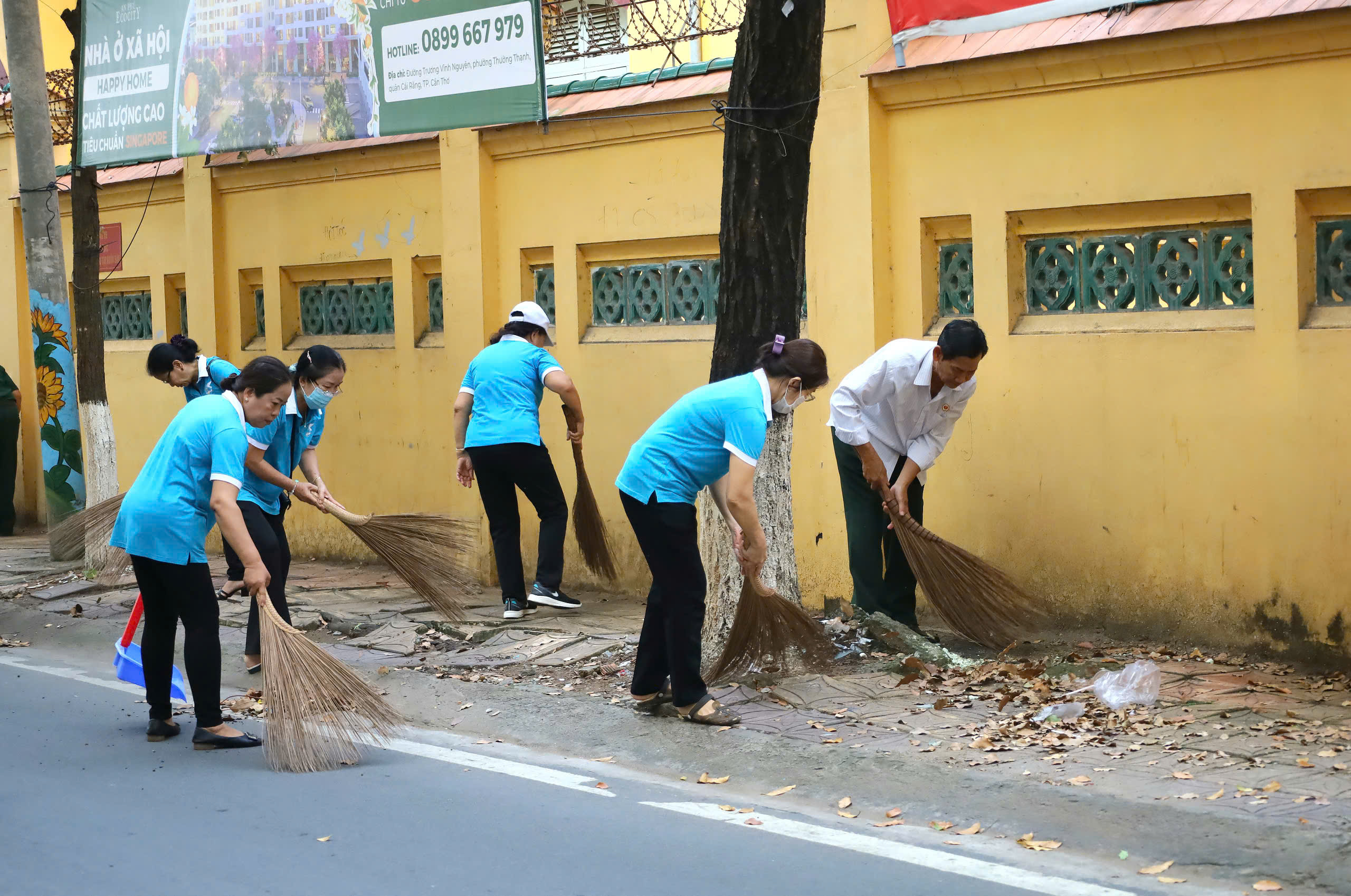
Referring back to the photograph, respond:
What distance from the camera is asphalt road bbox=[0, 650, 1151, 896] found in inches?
156

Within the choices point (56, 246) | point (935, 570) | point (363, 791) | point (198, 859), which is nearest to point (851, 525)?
point (935, 570)

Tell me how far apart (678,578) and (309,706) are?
4.59 ft

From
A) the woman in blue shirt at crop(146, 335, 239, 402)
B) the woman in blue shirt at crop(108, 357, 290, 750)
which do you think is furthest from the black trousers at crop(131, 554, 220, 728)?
the woman in blue shirt at crop(146, 335, 239, 402)

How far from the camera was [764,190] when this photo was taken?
6195 millimetres

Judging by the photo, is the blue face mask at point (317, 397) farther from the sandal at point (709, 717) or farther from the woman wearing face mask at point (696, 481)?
the sandal at point (709, 717)

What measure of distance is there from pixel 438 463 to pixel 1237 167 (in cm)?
533

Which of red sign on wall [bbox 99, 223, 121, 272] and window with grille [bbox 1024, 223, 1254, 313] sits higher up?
red sign on wall [bbox 99, 223, 121, 272]

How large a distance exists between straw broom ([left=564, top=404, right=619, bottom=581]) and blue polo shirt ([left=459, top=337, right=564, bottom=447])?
14.2 inches

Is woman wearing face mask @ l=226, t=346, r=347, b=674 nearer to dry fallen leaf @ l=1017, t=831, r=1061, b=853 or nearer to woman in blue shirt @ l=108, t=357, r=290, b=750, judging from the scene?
woman in blue shirt @ l=108, t=357, r=290, b=750

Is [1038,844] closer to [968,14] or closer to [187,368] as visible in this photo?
[968,14]

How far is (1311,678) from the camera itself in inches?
231

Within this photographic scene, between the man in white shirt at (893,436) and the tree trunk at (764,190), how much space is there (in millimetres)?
373

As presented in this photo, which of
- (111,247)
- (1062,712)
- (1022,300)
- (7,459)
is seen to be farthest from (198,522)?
(7,459)

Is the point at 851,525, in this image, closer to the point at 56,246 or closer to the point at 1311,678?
the point at 1311,678
